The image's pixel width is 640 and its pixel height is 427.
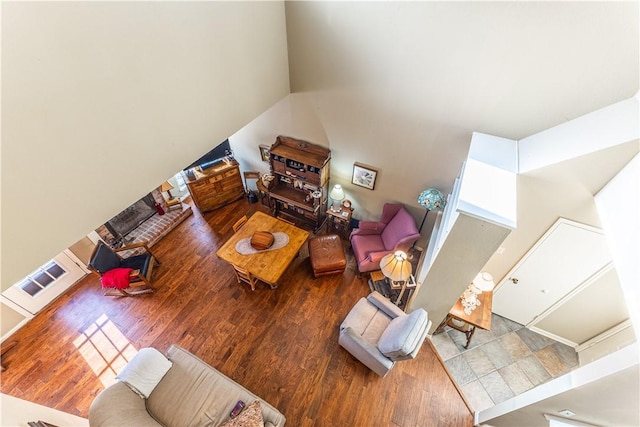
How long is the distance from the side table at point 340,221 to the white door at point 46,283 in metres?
4.27

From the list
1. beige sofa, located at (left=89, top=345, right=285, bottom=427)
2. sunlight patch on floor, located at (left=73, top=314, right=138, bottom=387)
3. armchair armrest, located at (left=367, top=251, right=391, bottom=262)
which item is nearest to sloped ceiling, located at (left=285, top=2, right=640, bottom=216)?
armchair armrest, located at (left=367, top=251, right=391, bottom=262)

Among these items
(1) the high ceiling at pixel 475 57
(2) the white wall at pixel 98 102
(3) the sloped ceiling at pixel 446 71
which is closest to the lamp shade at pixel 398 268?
(3) the sloped ceiling at pixel 446 71

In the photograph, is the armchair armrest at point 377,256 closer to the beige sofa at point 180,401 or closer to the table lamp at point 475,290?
the table lamp at point 475,290

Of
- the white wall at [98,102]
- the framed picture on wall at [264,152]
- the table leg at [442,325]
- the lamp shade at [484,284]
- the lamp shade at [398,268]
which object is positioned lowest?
the table leg at [442,325]

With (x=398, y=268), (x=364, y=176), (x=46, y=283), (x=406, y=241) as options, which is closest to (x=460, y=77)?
(x=364, y=176)

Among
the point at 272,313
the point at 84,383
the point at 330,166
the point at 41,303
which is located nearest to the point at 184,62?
the point at 330,166

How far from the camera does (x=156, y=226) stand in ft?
16.1

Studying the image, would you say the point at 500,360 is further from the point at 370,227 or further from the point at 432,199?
the point at 370,227

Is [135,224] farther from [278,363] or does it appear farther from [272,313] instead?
[278,363]

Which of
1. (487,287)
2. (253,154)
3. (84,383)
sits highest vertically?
(253,154)

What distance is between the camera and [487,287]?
3.20 meters

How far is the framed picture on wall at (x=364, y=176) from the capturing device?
4066 mm

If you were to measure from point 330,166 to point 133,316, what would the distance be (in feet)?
12.7

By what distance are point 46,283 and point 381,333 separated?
5.04 m
